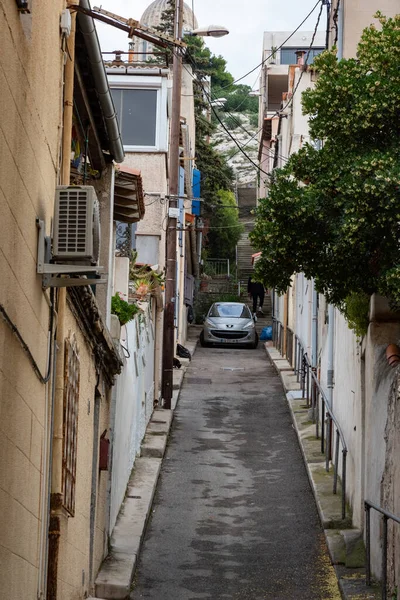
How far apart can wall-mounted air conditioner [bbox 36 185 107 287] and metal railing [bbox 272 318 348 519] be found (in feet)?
24.0

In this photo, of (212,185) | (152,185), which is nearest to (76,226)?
(152,185)

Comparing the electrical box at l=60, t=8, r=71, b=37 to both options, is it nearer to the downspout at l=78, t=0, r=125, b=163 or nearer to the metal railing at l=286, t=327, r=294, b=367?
the downspout at l=78, t=0, r=125, b=163

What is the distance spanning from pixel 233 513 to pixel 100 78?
7.52m

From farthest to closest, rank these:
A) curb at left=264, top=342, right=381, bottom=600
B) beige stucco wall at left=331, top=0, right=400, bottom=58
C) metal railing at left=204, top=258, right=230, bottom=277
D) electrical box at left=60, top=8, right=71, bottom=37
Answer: metal railing at left=204, top=258, right=230, bottom=277 < beige stucco wall at left=331, top=0, right=400, bottom=58 < curb at left=264, top=342, right=381, bottom=600 < electrical box at left=60, top=8, right=71, bottom=37

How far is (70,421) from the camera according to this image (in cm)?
941

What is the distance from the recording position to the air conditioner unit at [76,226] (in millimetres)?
7734

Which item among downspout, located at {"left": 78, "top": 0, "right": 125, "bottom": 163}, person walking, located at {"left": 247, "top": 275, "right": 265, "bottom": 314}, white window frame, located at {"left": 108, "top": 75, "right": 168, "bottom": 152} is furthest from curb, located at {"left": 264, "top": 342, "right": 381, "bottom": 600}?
person walking, located at {"left": 247, "top": 275, "right": 265, "bottom": 314}

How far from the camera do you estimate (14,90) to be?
642 cm

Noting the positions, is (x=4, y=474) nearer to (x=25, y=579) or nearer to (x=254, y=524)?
(x=25, y=579)

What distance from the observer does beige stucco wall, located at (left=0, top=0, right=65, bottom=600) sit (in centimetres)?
627

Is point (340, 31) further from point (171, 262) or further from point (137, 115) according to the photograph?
point (137, 115)

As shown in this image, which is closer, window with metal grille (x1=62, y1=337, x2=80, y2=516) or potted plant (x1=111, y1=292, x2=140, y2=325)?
window with metal grille (x1=62, y1=337, x2=80, y2=516)

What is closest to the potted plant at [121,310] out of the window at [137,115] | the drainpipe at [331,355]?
the drainpipe at [331,355]

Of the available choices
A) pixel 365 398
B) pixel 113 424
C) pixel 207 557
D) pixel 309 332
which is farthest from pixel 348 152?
pixel 309 332
